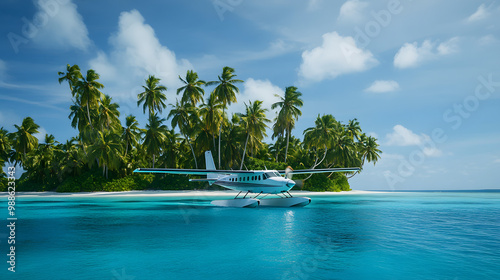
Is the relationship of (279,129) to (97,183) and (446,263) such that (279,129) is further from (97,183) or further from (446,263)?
(446,263)

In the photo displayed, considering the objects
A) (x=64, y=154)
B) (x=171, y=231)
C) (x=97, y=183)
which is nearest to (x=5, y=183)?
(x=64, y=154)

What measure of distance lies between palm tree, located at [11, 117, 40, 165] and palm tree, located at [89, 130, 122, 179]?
19.7 m

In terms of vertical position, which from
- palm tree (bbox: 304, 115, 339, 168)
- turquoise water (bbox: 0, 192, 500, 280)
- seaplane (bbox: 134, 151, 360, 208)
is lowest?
turquoise water (bbox: 0, 192, 500, 280)

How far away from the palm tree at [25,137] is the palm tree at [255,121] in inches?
1429

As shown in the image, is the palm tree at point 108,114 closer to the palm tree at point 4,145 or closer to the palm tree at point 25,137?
the palm tree at point 25,137

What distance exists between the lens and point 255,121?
45750 mm

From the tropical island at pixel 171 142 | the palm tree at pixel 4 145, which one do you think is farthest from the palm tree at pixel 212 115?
the palm tree at pixel 4 145

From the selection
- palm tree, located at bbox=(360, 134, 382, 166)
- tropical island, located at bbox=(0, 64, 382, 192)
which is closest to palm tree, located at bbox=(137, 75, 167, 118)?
tropical island, located at bbox=(0, 64, 382, 192)

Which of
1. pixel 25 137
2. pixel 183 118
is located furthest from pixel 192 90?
pixel 25 137

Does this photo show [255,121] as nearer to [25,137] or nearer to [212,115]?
[212,115]

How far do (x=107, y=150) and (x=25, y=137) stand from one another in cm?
2279

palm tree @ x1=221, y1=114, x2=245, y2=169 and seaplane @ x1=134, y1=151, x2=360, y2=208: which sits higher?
palm tree @ x1=221, y1=114, x2=245, y2=169

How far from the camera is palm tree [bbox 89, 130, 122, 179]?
40.8m

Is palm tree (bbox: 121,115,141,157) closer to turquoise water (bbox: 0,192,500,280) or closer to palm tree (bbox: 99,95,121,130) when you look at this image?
palm tree (bbox: 99,95,121,130)
